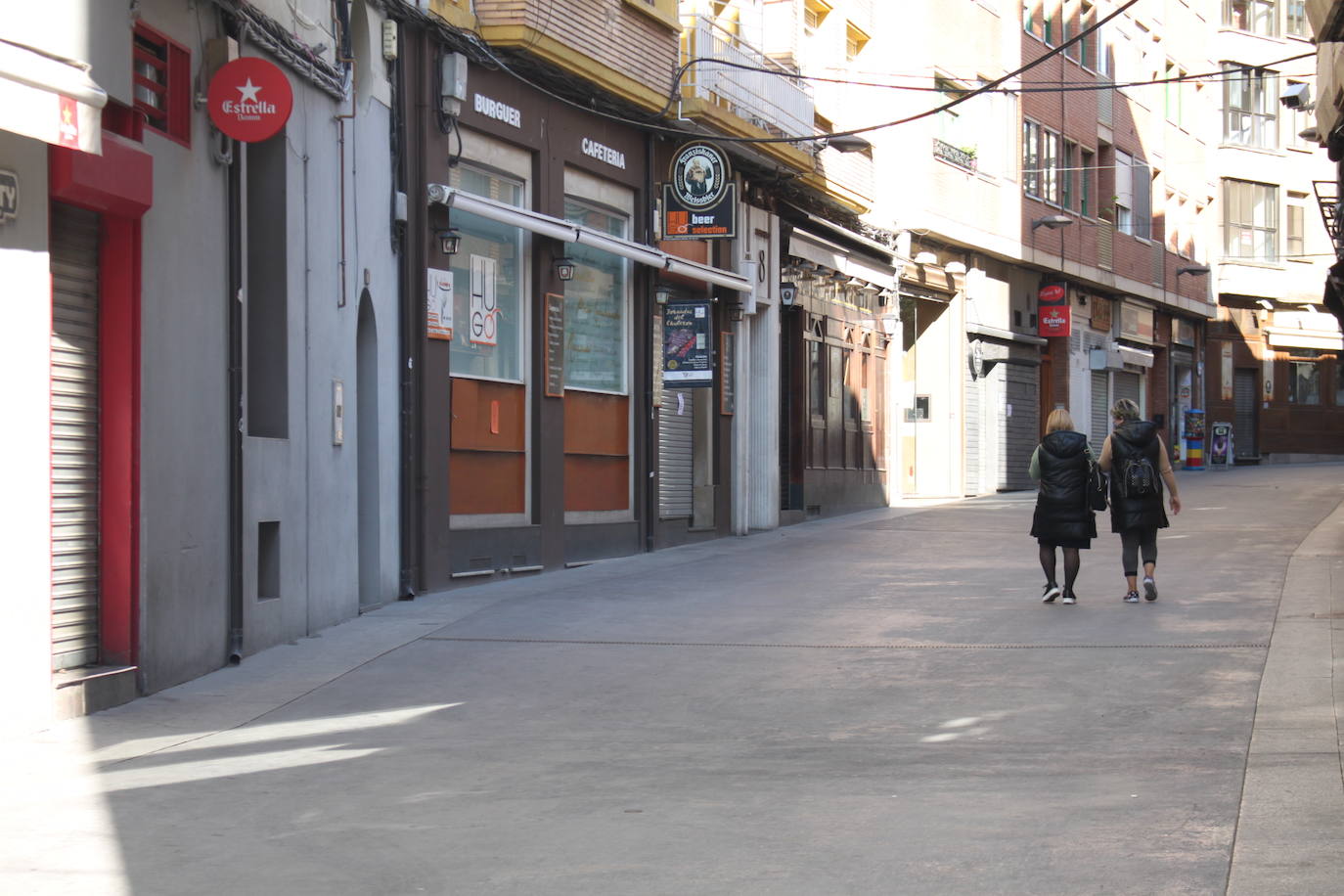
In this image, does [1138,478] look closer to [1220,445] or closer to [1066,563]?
[1066,563]

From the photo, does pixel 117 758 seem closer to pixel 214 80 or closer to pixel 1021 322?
pixel 214 80

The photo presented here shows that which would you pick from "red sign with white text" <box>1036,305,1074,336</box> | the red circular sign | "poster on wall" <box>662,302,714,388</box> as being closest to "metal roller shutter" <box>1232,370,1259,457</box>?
"red sign with white text" <box>1036,305,1074,336</box>

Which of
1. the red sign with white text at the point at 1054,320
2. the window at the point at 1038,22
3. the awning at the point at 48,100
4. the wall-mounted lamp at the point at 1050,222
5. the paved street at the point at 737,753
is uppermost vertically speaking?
the window at the point at 1038,22

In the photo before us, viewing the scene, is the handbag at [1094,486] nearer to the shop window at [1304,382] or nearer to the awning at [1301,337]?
the awning at [1301,337]

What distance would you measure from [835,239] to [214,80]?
1804cm

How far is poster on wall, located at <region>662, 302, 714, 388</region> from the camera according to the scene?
2114 cm

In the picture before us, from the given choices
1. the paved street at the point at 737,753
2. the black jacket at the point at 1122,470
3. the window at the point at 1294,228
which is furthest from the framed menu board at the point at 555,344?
the window at the point at 1294,228

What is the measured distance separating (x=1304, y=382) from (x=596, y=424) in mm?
38140

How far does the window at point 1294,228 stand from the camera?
166 feet

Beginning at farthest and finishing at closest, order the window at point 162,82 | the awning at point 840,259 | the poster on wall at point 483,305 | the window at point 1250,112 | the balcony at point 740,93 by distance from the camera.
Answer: the window at point 1250,112
the awning at point 840,259
the balcony at point 740,93
the poster on wall at point 483,305
the window at point 162,82

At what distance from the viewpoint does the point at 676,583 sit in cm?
1606

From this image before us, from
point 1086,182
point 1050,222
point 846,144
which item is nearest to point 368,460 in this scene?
point 846,144

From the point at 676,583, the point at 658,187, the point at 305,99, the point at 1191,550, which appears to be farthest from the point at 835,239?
the point at 305,99

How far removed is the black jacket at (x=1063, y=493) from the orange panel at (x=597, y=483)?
6183 millimetres
